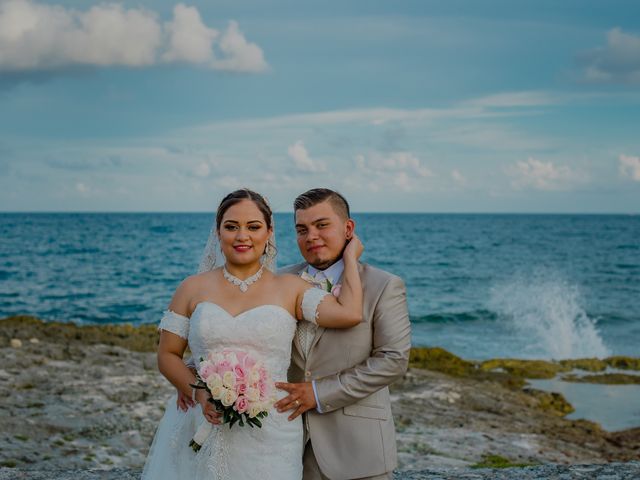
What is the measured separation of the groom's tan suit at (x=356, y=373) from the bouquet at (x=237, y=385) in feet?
1.25

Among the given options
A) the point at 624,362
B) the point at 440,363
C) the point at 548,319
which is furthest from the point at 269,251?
the point at 548,319

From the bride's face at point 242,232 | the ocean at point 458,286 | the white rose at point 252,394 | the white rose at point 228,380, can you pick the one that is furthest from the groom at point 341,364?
the ocean at point 458,286

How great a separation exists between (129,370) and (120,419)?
315 centimetres

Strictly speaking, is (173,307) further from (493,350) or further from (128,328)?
(493,350)

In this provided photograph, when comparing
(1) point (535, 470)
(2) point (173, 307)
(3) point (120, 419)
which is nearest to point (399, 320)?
(2) point (173, 307)

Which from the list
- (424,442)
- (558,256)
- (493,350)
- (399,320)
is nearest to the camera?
(399,320)

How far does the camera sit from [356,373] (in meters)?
4.16

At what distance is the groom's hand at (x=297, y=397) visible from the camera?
4.17 m

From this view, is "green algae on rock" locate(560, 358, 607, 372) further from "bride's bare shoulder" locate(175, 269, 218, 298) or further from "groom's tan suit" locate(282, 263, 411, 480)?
"bride's bare shoulder" locate(175, 269, 218, 298)

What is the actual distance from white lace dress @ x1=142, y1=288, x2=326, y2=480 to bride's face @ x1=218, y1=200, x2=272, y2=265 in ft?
1.02

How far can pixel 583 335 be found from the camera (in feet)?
76.0

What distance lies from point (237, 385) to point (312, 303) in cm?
68

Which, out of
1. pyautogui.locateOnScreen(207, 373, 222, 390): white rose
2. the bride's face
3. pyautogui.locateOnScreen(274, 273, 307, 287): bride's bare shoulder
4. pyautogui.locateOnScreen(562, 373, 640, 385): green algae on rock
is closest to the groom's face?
pyautogui.locateOnScreen(274, 273, 307, 287): bride's bare shoulder

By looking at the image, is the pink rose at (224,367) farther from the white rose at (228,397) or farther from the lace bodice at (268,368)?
the lace bodice at (268,368)
